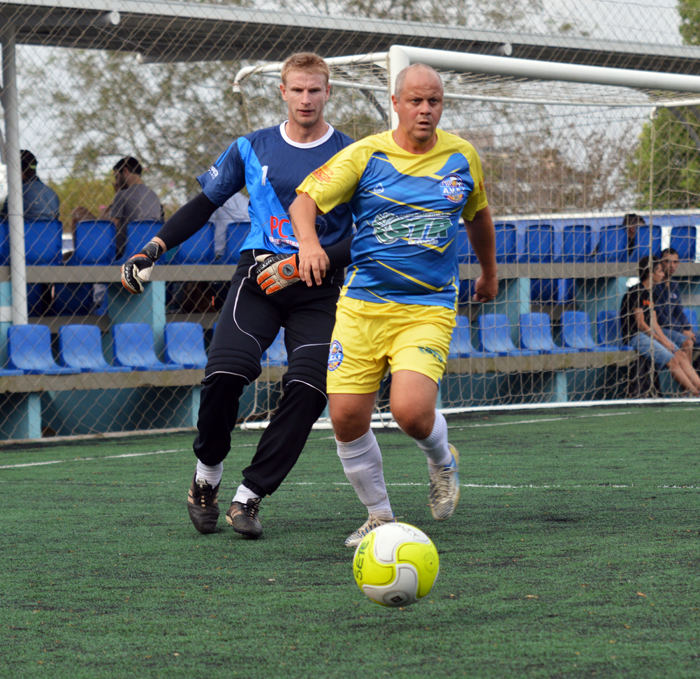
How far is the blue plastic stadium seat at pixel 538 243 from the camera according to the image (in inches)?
432


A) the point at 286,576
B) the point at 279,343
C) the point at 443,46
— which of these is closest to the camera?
the point at 286,576

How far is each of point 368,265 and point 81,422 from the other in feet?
Result: 19.2

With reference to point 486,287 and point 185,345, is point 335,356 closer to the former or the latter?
point 486,287

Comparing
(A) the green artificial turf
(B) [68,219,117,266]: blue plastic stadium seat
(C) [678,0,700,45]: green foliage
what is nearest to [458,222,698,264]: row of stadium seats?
(B) [68,219,117,266]: blue plastic stadium seat

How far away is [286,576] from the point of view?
3.26 m

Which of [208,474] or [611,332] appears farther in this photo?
[611,332]

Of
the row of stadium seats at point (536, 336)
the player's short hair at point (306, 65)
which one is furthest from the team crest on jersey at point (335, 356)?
the row of stadium seats at point (536, 336)

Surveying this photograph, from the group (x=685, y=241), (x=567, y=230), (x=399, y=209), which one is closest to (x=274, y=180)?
(x=399, y=209)

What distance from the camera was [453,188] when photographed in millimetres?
3730

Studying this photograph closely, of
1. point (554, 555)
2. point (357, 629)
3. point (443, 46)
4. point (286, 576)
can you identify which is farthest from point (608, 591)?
point (443, 46)

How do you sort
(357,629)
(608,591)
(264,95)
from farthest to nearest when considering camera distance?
(264,95)
(608,591)
(357,629)

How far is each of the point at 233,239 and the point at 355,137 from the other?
151cm

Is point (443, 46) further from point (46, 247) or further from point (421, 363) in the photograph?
point (421, 363)

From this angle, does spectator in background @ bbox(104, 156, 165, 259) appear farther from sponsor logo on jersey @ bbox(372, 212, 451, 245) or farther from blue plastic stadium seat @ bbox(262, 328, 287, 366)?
sponsor logo on jersey @ bbox(372, 212, 451, 245)
